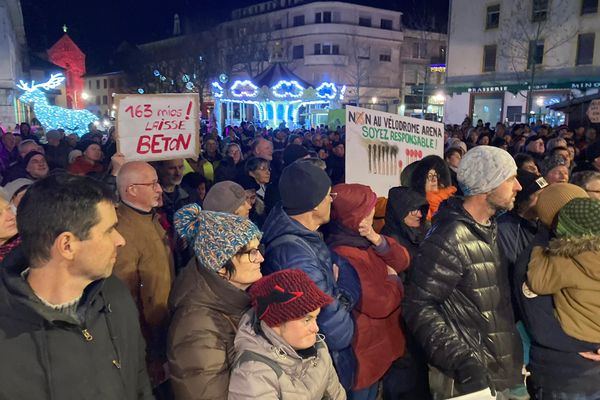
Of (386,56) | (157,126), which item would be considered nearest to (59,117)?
(157,126)

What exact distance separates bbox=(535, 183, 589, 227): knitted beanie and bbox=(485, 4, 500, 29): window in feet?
110

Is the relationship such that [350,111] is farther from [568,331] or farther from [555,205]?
[568,331]

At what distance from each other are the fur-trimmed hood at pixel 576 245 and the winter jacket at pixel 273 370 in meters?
1.32

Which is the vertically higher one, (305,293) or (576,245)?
(576,245)

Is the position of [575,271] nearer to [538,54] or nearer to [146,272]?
[146,272]

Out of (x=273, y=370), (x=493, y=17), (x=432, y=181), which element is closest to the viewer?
(x=273, y=370)

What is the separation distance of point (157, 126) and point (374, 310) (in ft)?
10.2

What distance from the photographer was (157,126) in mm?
4969

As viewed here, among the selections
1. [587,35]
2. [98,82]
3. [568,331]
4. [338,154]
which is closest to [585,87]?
[587,35]

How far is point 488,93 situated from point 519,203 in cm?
3178

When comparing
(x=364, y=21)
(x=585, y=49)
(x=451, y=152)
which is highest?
(x=364, y=21)

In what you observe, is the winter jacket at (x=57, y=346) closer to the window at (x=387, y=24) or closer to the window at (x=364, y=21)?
the window at (x=364, y=21)

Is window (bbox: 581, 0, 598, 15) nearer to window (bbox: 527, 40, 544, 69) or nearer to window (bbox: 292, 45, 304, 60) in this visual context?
window (bbox: 527, 40, 544, 69)

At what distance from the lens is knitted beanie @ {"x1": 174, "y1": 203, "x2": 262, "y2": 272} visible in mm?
2262
